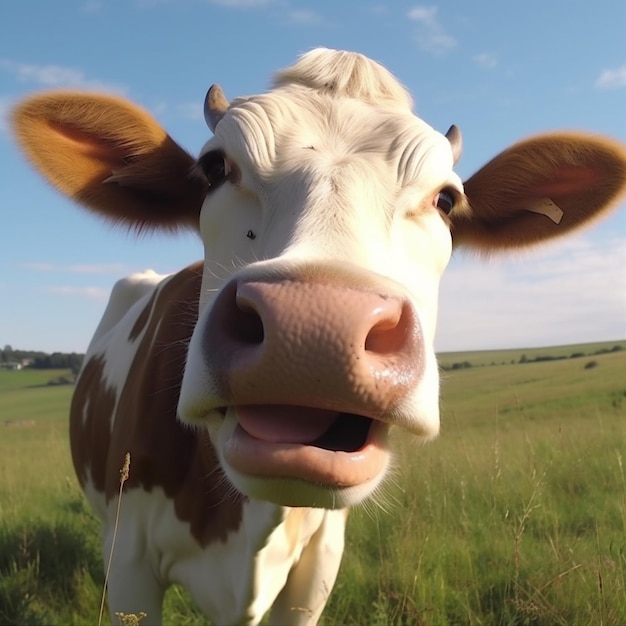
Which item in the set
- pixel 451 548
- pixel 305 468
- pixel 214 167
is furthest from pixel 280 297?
pixel 451 548

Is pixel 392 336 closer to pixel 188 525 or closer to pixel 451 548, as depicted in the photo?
pixel 188 525

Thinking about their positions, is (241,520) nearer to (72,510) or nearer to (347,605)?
(347,605)

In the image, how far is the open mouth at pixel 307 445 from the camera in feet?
5.08

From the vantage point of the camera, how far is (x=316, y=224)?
5.93 feet

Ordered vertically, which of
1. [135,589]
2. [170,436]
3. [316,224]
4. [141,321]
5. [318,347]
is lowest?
[135,589]

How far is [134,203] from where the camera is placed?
3141 millimetres

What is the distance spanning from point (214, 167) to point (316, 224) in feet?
3.04

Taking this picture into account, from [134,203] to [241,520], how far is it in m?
1.45

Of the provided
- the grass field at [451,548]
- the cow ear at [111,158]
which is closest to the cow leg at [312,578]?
the grass field at [451,548]

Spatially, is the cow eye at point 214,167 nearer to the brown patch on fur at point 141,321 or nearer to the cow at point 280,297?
the cow at point 280,297

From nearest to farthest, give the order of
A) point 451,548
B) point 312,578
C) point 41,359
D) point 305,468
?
point 305,468
point 312,578
point 451,548
point 41,359

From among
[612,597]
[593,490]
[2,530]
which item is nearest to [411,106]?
[612,597]

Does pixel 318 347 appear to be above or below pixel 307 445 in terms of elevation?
above

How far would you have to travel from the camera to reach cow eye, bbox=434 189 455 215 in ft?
8.30
